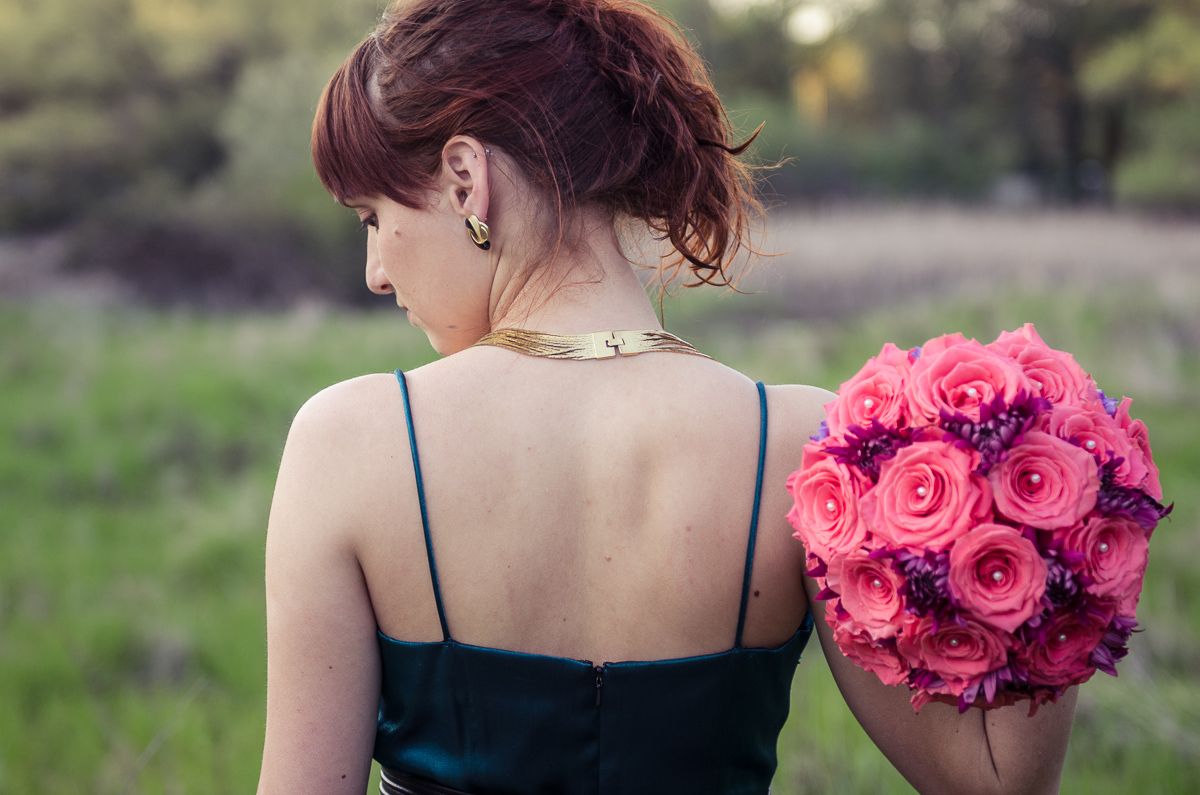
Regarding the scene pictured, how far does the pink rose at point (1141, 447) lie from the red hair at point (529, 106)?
70 cm

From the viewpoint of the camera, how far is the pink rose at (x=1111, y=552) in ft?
3.47

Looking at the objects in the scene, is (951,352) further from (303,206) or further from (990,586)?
(303,206)

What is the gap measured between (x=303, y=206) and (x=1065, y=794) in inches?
526

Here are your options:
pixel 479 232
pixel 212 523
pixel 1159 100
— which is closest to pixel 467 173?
pixel 479 232

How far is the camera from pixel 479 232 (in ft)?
4.40

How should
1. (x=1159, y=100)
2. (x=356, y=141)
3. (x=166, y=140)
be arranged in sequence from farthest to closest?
(x=166, y=140)
(x=1159, y=100)
(x=356, y=141)

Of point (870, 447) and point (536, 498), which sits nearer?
point (870, 447)

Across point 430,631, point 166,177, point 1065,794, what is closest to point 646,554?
point 430,631

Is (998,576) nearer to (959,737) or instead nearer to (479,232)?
(959,737)

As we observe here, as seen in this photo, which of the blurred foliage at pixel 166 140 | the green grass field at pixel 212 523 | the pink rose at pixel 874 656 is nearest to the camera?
the pink rose at pixel 874 656

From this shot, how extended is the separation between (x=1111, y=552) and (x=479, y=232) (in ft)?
3.14

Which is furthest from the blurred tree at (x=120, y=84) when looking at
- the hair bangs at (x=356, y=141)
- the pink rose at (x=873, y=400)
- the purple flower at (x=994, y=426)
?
the purple flower at (x=994, y=426)

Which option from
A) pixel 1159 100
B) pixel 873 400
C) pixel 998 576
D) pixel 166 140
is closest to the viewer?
pixel 998 576

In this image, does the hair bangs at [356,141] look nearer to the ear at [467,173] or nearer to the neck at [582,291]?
the ear at [467,173]
